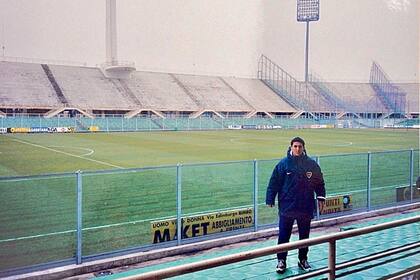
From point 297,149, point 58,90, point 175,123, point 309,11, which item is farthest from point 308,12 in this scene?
point 175,123

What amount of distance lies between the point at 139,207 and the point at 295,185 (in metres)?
2.60

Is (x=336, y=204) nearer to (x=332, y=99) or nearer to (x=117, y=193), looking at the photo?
(x=117, y=193)

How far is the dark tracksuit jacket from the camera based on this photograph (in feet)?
9.05

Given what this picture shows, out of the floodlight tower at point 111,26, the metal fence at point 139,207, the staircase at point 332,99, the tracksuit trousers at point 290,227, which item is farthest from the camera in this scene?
the staircase at point 332,99

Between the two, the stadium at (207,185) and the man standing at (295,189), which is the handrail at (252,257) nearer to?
the stadium at (207,185)

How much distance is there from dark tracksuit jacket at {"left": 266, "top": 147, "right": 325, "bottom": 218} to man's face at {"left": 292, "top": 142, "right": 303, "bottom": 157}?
0.03 m

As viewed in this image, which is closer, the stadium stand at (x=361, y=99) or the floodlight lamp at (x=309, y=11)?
the floodlight lamp at (x=309, y=11)

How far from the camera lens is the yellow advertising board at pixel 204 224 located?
3.73 metres

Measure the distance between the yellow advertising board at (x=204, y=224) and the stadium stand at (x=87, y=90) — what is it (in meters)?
11.9

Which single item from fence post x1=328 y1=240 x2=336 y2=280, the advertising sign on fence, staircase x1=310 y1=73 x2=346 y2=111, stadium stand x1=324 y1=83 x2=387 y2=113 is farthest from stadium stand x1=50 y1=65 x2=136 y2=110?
fence post x1=328 y1=240 x2=336 y2=280

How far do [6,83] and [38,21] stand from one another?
1140 centimetres

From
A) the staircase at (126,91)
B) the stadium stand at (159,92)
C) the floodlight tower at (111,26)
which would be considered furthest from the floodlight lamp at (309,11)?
the staircase at (126,91)

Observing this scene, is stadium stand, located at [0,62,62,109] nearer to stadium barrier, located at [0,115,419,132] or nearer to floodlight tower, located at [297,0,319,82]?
stadium barrier, located at [0,115,419,132]

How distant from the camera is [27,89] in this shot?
51.6 feet
